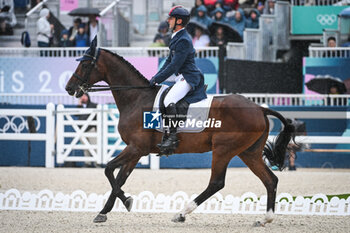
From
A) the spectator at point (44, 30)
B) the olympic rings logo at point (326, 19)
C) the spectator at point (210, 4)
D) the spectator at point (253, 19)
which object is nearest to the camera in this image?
the spectator at point (44, 30)

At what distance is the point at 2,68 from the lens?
14.6 m

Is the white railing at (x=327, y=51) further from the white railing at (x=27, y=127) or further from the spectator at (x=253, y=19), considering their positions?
the white railing at (x=27, y=127)

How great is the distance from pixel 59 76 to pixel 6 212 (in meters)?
6.93

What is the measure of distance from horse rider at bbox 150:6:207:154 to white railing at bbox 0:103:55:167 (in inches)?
249

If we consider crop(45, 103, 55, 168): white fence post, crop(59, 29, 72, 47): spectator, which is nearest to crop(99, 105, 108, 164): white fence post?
crop(45, 103, 55, 168): white fence post

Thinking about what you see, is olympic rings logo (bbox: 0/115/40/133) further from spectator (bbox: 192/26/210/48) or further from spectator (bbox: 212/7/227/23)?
spectator (bbox: 212/7/227/23)

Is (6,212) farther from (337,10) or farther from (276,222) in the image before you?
(337,10)

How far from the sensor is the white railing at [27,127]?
1311 cm

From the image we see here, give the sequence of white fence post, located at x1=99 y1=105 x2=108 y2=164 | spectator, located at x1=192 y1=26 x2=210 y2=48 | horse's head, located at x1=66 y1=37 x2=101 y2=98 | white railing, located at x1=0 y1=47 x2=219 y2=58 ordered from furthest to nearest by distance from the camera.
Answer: spectator, located at x1=192 y1=26 x2=210 y2=48 < white railing, located at x1=0 y1=47 x2=219 y2=58 < white fence post, located at x1=99 y1=105 x2=108 y2=164 < horse's head, located at x1=66 y1=37 x2=101 y2=98

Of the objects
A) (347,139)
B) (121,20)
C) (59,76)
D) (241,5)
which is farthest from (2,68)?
(347,139)

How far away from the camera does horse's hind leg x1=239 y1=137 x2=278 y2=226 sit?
23.3 feet

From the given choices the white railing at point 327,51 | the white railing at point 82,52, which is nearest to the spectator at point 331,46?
the white railing at point 327,51

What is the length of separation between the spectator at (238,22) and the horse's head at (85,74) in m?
8.92

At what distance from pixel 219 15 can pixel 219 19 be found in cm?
10
